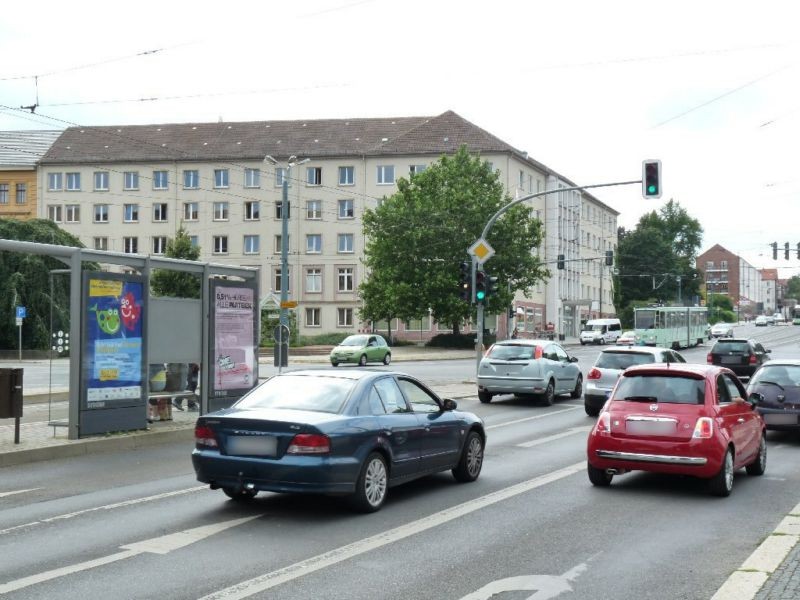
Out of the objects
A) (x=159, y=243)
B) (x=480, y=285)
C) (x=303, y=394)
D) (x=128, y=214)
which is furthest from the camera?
(x=159, y=243)

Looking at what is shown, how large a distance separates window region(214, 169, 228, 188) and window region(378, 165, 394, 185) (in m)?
13.1

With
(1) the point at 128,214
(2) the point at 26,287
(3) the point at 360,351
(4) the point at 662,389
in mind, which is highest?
(1) the point at 128,214

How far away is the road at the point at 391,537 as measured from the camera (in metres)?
6.57

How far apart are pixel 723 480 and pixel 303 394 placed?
464 cm

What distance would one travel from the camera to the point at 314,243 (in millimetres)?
82312

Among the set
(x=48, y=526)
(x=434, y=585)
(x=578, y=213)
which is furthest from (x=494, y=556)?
(x=578, y=213)

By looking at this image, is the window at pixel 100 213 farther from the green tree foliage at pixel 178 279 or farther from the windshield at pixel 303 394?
the windshield at pixel 303 394

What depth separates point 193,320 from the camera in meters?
16.7

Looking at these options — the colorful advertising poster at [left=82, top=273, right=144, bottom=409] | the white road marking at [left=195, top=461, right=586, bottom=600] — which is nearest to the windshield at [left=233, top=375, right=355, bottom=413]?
the white road marking at [left=195, top=461, right=586, bottom=600]

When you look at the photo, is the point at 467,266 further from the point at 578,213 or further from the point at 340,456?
the point at 578,213

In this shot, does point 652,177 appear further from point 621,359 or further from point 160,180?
point 160,180

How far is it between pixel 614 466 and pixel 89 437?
26.4 feet

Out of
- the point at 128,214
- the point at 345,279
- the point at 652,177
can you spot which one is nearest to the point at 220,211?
the point at 128,214

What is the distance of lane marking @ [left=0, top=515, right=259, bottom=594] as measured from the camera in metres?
6.58
